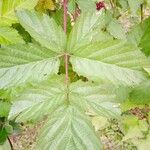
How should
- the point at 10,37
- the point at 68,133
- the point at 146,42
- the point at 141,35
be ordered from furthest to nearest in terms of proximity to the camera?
the point at 141,35
the point at 146,42
the point at 10,37
the point at 68,133

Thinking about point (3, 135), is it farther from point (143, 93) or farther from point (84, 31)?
point (84, 31)

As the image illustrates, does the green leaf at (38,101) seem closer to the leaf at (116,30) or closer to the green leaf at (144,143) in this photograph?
the leaf at (116,30)

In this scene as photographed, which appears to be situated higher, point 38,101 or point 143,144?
point 38,101

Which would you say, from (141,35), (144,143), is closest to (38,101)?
(141,35)

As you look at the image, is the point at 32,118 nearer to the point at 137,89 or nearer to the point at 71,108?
the point at 71,108

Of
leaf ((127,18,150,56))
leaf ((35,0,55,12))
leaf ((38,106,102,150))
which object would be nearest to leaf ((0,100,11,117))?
leaf ((35,0,55,12))

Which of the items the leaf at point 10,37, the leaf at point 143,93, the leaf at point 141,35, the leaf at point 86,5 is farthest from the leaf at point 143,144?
the leaf at point 10,37
